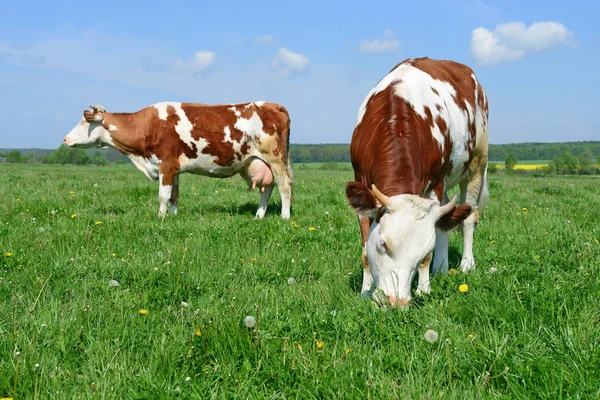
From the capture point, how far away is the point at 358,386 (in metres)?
2.83

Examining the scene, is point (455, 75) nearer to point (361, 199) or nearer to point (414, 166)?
point (414, 166)

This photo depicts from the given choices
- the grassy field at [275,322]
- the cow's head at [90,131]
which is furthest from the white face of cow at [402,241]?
the cow's head at [90,131]

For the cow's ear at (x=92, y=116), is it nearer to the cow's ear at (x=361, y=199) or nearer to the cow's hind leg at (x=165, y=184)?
the cow's hind leg at (x=165, y=184)

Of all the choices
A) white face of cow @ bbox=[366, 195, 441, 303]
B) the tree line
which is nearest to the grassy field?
white face of cow @ bbox=[366, 195, 441, 303]

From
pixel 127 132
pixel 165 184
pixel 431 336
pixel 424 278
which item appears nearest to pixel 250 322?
pixel 431 336

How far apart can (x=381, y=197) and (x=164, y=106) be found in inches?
298

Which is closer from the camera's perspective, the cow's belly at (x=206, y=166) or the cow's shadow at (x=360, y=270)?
the cow's shadow at (x=360, y=270)

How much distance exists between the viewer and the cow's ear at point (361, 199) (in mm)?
3971

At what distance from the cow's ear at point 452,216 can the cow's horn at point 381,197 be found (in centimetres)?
44

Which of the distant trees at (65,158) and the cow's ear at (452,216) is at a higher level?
the distant trees at (65,158)

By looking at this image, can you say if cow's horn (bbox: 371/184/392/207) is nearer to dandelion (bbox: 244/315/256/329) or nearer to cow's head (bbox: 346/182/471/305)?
cow's head (bbox: 346/182/471/305)

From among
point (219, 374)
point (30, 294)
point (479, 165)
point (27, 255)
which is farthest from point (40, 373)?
point (479, 165)

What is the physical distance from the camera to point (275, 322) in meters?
3.65

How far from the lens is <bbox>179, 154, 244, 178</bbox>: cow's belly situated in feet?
33.4
